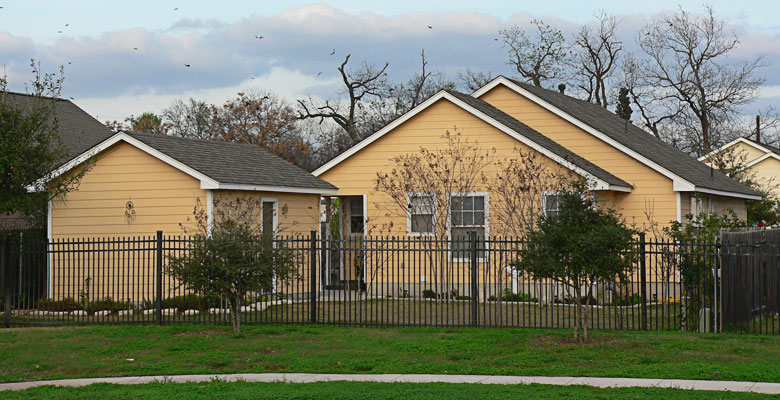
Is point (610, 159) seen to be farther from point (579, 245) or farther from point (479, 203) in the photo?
point (579, 245)

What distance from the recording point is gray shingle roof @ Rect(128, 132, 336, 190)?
20.5 m

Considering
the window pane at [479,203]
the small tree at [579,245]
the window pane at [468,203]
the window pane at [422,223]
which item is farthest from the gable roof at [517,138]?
the small tree at [579,245]

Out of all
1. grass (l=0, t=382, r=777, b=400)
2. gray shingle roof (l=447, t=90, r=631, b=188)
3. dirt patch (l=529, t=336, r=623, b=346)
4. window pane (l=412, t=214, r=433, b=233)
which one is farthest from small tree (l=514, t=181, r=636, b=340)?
window pane (l=412, t=214, r=433, b=233)

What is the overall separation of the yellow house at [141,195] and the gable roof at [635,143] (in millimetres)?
7607

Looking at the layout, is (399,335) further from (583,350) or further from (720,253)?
(720,253)

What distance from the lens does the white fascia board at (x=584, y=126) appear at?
73.7 ft

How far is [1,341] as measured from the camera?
15172 mm

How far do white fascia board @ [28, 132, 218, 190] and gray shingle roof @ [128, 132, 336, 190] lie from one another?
108mm

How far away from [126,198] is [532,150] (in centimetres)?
973

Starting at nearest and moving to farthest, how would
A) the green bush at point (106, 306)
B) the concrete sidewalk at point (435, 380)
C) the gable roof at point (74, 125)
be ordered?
the concrete sidewalk at point (435, 380)
the green bush at point (106, 306)
the gable roof at point (74, 125)

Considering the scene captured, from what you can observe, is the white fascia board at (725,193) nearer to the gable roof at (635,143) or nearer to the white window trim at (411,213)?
the gable roof at (635,143)

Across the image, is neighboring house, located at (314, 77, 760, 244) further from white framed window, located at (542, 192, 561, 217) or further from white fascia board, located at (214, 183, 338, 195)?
white fascia board, located at (214, 183, 338, 195)

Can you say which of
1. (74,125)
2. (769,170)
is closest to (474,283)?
(74,125)

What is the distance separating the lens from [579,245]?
45.9ft
